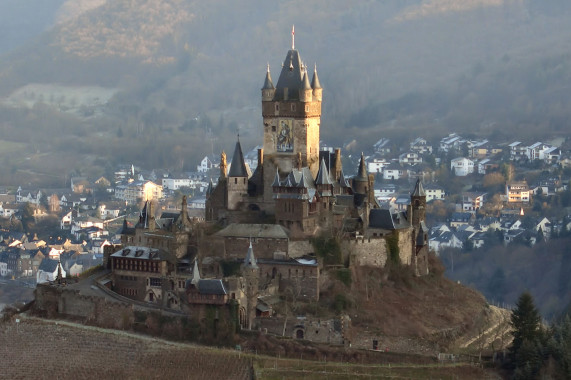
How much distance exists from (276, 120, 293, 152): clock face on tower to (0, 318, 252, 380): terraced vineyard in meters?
13.0

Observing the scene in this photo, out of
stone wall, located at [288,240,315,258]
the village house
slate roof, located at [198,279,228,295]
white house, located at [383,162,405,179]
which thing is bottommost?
slate roof, located at [198,279,228,295]

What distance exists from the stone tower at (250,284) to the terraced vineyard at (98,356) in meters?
2.51

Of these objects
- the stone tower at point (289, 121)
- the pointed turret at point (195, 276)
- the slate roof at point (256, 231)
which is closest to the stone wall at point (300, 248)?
the slate roof at point (256, 231)

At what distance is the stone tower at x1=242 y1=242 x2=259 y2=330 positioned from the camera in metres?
70.9

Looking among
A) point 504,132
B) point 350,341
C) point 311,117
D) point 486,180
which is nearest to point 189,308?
point 350,341

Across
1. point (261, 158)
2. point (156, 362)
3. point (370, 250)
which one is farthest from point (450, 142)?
point (156, 362)

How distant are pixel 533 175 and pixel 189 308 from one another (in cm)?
6389

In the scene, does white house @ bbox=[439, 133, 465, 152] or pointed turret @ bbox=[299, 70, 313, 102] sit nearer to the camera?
pointed turret @ bbox=[299, 70, 313, 102]

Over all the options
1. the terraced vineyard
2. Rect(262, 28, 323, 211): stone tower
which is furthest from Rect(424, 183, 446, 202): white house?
the terraced vineyard

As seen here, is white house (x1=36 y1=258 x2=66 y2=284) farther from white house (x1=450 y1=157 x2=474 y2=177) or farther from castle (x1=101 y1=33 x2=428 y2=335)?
white house (x1=450 y1=157 x2=474 y2=177)

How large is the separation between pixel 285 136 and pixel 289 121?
0.75m

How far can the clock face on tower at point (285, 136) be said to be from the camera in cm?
7938

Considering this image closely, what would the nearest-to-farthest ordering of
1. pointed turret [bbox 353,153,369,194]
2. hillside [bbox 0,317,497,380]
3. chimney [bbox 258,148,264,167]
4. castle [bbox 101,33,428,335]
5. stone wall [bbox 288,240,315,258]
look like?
hillside [bbox 0,317,497,380], castle [bbox 101,33,428,335], stone wall [bbox 288,240,315,258], chimney [bbox 258,148,264,167], pointed turret [bbox 353,153,369,194]

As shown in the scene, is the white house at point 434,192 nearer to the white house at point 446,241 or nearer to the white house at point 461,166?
the white house at point 461,166
